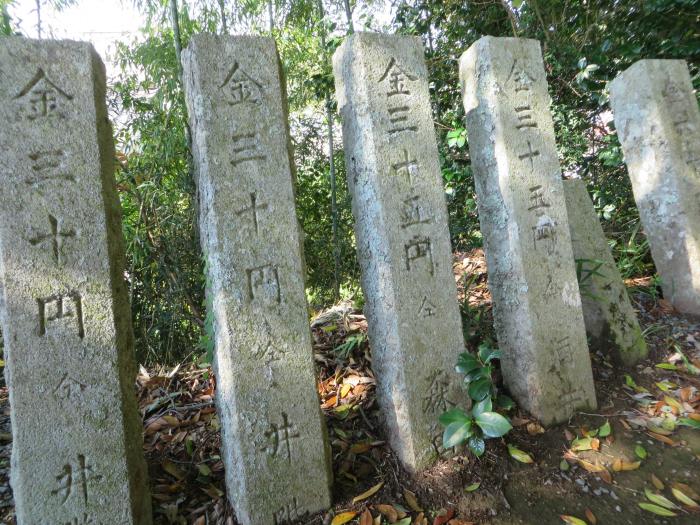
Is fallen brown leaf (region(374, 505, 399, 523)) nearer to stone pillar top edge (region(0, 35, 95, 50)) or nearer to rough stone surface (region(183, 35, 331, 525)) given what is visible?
rough stone surface (region(183, 35, 331, 525))

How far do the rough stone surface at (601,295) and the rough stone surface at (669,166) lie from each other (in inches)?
26.2

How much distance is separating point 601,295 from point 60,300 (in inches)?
119

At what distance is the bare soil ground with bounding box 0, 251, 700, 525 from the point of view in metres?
1.88

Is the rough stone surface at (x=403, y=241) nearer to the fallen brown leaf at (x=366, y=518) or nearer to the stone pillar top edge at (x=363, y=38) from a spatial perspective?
the stone pillar top edge at (x=363, y=38)

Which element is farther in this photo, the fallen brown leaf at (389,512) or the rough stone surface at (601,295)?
the rough stone surface at (601,295)

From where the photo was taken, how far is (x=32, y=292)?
1.62 metres

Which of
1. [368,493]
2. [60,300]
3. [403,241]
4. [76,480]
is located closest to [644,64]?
[403,241]

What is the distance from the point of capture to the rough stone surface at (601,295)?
2830 millimetres

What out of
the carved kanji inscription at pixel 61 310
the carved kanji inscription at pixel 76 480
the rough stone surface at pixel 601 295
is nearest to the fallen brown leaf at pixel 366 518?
the carved kanji inscription at pixel 76 480

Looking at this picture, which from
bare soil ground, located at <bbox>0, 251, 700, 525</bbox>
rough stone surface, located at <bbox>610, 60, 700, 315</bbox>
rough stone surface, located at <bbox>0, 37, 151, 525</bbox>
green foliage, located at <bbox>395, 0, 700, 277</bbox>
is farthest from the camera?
green foliage, located at <bbox>395, 0, 700, 277</bbox>

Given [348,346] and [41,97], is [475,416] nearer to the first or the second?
[348,346]

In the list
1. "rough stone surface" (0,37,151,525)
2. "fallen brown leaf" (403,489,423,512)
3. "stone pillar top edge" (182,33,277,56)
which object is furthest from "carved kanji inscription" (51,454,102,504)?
"stone pillar top edge" (182,33,277,56)

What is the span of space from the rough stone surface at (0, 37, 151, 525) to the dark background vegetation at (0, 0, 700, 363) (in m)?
1.19

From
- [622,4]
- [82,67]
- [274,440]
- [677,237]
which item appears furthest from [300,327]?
[622,4]
